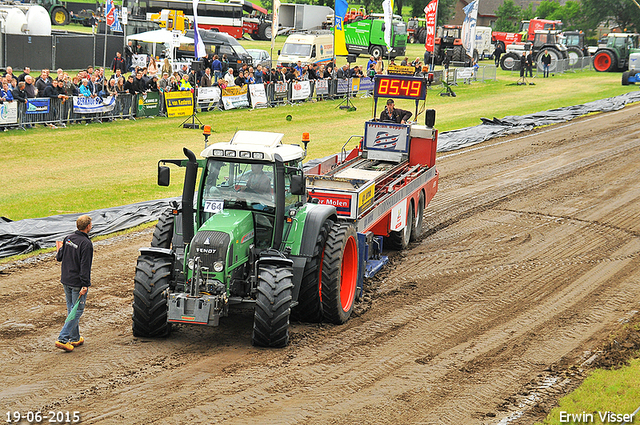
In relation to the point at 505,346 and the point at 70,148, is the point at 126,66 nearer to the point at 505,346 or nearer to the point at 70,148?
the point at 70,148

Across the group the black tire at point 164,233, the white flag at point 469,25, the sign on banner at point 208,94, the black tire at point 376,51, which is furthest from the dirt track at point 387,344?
the black tire at point 376,51

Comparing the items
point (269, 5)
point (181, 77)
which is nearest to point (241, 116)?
point (181, 77)

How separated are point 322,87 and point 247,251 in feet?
83.1

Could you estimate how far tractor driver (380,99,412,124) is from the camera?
15656mm

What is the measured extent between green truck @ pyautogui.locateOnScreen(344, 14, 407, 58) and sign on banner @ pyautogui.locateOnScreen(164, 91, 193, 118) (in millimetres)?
25860

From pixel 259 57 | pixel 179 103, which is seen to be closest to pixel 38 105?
pixel 179 103

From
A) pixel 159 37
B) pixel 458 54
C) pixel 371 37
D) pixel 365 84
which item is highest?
pixel 371 37

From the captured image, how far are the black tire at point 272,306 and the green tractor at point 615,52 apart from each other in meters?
47.7

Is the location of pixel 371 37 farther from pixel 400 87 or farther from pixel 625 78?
pixel 400 87

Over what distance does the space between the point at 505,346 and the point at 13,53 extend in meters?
30.4

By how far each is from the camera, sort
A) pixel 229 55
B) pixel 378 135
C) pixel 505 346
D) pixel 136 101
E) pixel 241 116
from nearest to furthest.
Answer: pixel 505 346 → pixel 378 135 → pixel 136 101 → pixel 241 116 → pixel 229 55

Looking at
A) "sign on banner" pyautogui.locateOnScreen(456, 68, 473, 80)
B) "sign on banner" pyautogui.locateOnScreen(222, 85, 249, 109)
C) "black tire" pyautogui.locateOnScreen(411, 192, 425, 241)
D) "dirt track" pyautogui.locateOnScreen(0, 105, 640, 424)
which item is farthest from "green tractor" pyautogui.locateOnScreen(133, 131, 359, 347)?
"sign on banner" pyautogui.locateOnScreen(456, 68, 473, 80)

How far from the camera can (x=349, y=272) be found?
408 inches

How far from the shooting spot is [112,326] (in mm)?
9219
